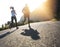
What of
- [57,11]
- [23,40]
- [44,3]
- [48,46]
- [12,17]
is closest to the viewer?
[48,46]

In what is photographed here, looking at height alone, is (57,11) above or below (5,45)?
above

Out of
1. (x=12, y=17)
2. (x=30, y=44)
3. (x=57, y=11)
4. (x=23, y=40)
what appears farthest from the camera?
(x=57, y=11)

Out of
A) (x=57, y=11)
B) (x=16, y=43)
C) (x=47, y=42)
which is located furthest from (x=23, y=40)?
(x=57, y=11)

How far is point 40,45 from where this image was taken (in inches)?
418

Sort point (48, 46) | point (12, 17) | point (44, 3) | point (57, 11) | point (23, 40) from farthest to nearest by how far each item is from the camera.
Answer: point (44, 3) → point (57, 11) → point (12, 17) → point (23, 40) → point (48, 46)

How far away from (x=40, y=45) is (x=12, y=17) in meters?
7.74

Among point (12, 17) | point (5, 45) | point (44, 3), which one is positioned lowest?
point (5, 45)

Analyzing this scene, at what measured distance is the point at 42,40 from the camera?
460 inches

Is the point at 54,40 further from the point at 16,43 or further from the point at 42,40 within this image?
the point at 16,43

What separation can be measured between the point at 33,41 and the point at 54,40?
3.66ft

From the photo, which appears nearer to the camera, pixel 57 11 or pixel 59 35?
pixel 59 35

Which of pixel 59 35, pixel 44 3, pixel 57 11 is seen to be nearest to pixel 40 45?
pixel 59 35

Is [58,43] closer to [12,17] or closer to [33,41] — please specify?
[33,41]

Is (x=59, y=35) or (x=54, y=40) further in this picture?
(x=59, y=35)
